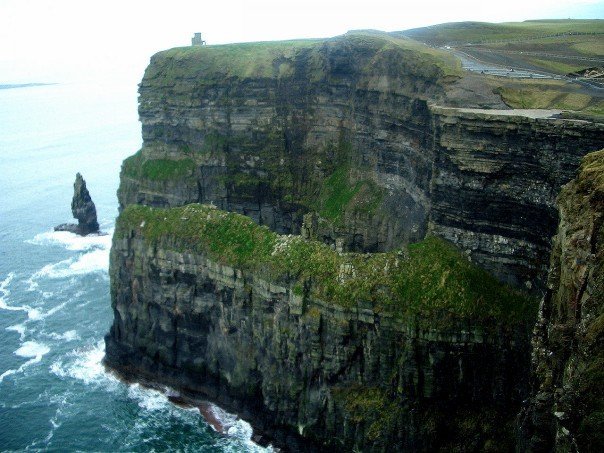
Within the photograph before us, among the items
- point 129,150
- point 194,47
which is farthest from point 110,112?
point 194,47

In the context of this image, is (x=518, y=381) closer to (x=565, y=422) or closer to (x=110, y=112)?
(x=565, y=422)

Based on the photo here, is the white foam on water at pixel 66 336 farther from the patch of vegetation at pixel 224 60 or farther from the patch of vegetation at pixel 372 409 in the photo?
the patch of vegetation at pixel 372 409

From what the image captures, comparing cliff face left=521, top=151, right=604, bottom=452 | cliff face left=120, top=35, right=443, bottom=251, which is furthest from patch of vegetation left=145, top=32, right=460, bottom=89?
cliff face left=521, top=151, right=604, bottom=452

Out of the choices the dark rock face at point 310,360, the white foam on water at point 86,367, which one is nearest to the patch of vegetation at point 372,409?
the dark rock face at point 310,360

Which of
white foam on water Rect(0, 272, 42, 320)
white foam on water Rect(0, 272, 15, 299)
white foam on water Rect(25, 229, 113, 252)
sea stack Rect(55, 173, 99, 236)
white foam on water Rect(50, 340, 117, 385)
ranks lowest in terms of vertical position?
white foam on water Rect(50, 340, 117, 385)

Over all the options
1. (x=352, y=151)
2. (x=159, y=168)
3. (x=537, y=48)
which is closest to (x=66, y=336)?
(x=159, y=168)

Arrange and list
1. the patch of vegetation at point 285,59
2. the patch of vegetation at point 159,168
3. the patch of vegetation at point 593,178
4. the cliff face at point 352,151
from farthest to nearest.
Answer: the patch of vegetation at point 159,168
the patch of vegetation at point 285,59
the cliff face at point 352,151
the patch of vegetation at point 593,178

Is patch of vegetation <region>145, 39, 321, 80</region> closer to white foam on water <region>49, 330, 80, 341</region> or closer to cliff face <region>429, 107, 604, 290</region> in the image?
cliff face <region>429, 107, 604, 290</region>

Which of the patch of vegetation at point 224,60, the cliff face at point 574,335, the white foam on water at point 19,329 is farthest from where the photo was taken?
the patch of vegetation at point 224,60
